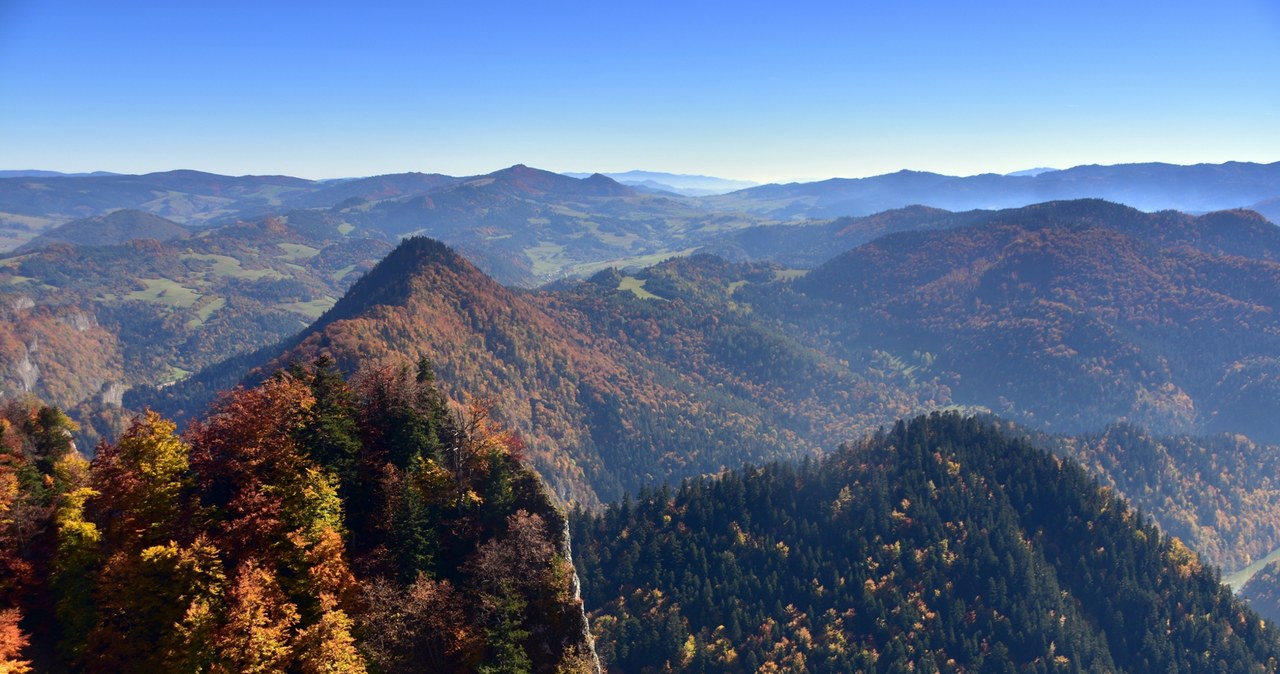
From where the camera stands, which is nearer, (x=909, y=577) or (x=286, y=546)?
(x=286, y=546)

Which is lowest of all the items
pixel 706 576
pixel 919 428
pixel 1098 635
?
pixel 1098 635

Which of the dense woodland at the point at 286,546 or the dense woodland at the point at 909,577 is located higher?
the dense woodland at the point at 286,546

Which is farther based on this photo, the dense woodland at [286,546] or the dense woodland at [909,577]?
the dense woodland at [909,577]

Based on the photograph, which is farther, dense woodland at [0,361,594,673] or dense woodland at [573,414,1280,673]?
dense woodland at [573,414,1280,673]

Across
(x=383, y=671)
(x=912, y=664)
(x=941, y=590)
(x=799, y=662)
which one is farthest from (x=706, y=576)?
(x=383, y=671)

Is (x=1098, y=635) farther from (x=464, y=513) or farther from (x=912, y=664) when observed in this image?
(x=464, y=513)
